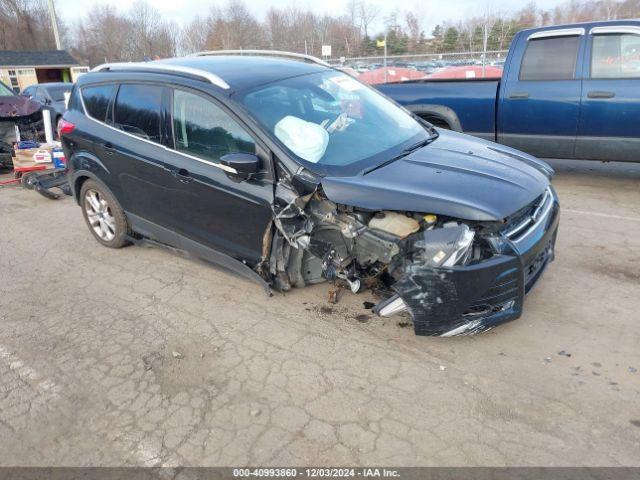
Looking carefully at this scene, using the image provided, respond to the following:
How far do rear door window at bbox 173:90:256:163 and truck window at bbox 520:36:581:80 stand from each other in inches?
186

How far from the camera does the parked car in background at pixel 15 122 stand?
9.55 meters

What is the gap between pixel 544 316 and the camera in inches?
143

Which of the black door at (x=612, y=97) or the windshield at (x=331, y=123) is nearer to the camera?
the windshield at (x=331, y=123)

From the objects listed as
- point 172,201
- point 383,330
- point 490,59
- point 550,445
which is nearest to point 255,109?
point 172,201

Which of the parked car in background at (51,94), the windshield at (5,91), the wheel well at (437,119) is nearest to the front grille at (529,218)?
the wheel well at (437,119)

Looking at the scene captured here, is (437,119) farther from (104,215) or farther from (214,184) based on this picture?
(104,215)

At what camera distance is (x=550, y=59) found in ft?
21.8

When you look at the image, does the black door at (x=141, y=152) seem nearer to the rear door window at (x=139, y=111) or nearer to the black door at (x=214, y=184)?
the rear door window at (x=139, y=111)

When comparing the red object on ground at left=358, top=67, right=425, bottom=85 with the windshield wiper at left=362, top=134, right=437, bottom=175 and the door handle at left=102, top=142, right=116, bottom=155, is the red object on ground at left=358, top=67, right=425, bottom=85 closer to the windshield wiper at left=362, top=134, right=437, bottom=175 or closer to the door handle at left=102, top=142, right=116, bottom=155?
the door handle at left=102, top=142, right=116, bottom=155

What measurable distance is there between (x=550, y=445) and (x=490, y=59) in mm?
17393

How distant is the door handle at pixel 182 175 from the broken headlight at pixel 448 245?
6.74 ft

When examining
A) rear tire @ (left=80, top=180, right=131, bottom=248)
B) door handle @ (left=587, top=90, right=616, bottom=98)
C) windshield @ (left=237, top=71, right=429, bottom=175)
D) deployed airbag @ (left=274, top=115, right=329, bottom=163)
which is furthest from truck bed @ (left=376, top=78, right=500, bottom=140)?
rear tire @ (left=80, top=180, right=131, bottom=248)

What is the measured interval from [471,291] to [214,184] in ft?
6.93

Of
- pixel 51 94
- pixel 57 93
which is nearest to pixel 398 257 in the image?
pixel 51 94
